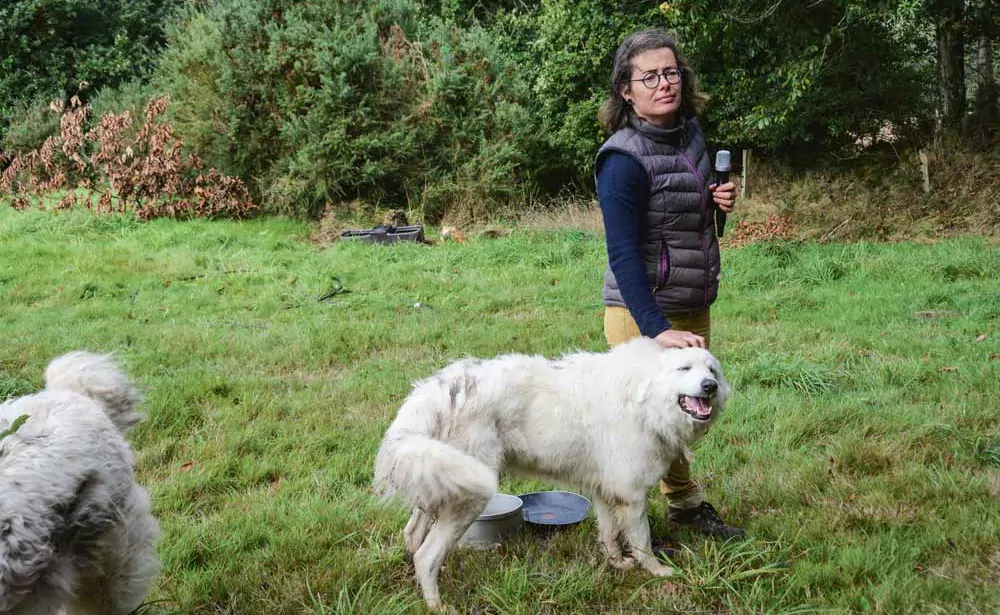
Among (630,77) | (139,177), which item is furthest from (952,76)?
(139,177)

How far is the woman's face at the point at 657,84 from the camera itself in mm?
3275

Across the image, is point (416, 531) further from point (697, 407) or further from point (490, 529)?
point (697, 407)

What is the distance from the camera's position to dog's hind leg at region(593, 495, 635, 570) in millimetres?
3418

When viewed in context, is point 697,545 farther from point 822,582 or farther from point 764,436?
point 764,436

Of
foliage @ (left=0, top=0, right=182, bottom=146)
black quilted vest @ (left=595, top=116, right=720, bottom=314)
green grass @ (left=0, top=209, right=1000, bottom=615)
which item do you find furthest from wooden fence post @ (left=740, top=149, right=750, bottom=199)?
foliage @ (left=0, top=0, right=182, bottom=146)

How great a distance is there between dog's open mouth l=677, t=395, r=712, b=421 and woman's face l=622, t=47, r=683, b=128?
1251mm

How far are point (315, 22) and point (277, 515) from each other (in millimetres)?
11898

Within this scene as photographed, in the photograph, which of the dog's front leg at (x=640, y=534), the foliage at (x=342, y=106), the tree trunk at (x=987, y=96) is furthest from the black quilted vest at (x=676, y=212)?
the tree trunk at (x=987, y=96)

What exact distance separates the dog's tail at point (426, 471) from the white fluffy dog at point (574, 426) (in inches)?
0.5

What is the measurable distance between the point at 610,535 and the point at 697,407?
0.79m

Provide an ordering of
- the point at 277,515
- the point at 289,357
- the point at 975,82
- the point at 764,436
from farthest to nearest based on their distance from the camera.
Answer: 1. the point at 975,82
2. the point at 289,357
3. the point at 764,436
4. the point at 277,515

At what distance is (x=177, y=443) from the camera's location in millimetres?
4781

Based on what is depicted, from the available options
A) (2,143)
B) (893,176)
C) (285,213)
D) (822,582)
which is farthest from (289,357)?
(2,143)

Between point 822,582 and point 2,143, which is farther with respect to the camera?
point 2,143
